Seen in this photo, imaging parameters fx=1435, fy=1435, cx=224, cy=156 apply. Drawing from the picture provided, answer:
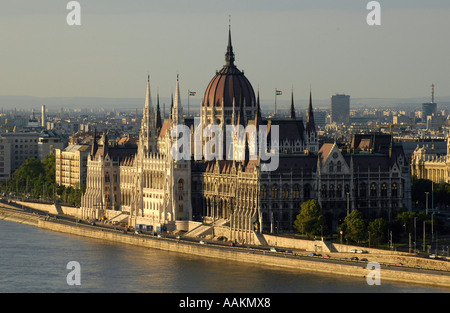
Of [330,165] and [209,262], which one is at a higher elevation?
[330,165]

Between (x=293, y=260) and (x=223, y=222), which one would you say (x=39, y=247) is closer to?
(x=223, y=222)

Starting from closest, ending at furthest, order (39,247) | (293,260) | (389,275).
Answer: (389,275)
(293,260)
(39,247)

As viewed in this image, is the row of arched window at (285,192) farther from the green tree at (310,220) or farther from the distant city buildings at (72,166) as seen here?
the distant city buildings at (72,166)

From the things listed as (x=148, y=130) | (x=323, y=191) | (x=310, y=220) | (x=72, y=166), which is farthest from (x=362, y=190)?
(x=72, y=166)

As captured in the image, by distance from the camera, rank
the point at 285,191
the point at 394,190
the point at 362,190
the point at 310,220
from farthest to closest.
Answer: the point at 394,190 → the point at 362,190 → the point at 285,191 → the point at 310,220

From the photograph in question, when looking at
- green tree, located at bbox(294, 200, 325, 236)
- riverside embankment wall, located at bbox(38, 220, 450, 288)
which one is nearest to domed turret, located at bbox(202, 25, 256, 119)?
riverside embankment wall, located at bbox(38, 220, 450, 288)

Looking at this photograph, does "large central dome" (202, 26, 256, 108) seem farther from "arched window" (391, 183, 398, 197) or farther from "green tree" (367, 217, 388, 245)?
"green tree" (367, 217, 388, 245)

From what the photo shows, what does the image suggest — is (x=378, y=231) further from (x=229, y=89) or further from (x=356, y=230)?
(x=229, y=89)
